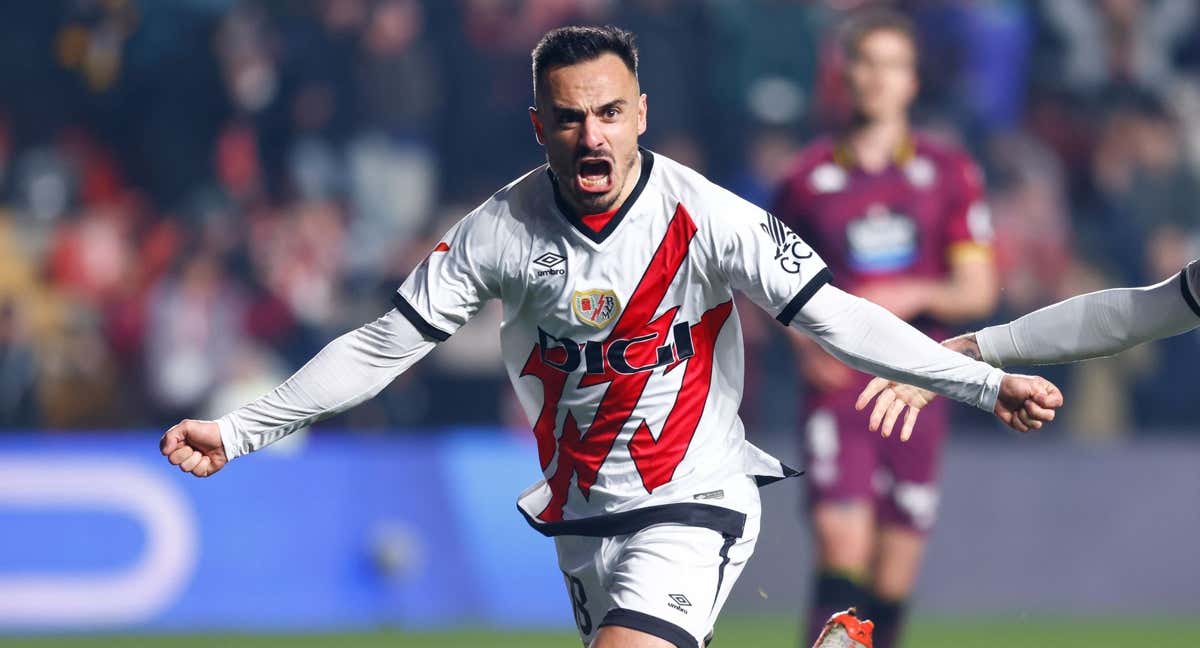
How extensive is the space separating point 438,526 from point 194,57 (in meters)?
4.29

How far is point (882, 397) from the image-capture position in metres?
5.61

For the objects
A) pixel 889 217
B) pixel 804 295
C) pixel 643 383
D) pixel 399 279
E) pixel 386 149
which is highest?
pixel 386 149

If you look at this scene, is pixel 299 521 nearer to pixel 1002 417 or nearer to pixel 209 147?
pixel 209 147

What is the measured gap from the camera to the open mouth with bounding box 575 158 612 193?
17.5 feet

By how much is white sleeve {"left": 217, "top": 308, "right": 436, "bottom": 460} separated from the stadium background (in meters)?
A: 5.13

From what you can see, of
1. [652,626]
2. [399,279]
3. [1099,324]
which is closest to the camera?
[652,626]

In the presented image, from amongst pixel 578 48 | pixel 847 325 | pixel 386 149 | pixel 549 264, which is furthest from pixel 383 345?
pixel 386 149

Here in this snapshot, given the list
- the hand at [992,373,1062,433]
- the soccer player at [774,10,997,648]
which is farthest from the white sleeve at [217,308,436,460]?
the soccer player at [774,10,997,648]

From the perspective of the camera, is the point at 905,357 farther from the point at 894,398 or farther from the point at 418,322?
the point at 418,322

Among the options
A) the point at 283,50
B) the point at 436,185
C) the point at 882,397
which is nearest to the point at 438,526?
the point at 436,185

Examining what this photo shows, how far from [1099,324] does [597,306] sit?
4.99 ft

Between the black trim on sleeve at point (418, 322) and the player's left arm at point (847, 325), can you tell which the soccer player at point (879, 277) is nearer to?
the player's left arm at point (847, 325)

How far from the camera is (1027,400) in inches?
204

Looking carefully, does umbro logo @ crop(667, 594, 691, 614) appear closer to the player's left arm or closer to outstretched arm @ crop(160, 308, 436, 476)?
the player's left arm
